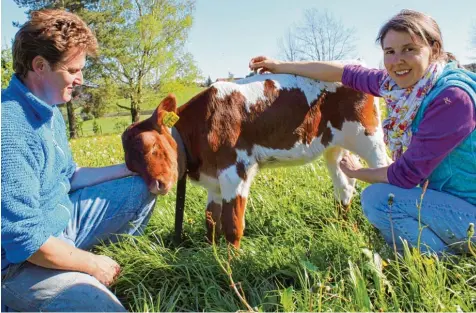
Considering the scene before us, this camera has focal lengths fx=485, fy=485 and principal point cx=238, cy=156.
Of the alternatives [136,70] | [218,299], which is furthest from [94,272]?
[136,70]

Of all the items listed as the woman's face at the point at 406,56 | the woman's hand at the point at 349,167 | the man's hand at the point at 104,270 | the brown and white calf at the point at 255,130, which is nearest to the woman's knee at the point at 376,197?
the woman's hand at the point at 349,167

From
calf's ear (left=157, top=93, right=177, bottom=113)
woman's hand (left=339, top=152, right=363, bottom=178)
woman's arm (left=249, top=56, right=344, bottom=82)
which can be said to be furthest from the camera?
woman's arm (left=249, top=56, right=344, bottom=82)

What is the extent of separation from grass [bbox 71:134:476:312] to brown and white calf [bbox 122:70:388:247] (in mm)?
398

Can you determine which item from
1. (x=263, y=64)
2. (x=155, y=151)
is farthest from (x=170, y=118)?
(x=263, y=64)

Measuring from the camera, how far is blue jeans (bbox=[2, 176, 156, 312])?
2.79m

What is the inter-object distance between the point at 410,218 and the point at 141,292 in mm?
1829

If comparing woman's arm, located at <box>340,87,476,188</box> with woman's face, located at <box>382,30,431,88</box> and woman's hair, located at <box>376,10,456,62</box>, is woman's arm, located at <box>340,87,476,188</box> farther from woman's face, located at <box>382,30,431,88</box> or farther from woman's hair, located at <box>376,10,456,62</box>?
woman's hair, located at <box>376,10,456,62</box>

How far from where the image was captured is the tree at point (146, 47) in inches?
1358

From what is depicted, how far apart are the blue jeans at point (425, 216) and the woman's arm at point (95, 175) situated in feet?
6.21

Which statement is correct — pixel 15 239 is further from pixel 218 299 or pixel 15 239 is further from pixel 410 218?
pixel 410 218

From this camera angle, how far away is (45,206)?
295 centimetres

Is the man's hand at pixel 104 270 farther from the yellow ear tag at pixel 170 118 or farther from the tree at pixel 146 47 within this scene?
the tree at pixel 146 47

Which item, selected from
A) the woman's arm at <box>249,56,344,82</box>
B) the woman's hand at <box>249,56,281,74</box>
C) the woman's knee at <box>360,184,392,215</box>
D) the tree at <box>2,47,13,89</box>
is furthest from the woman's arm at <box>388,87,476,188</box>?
the tree at <box>2,47,13,89</box>

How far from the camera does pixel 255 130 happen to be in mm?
4121
